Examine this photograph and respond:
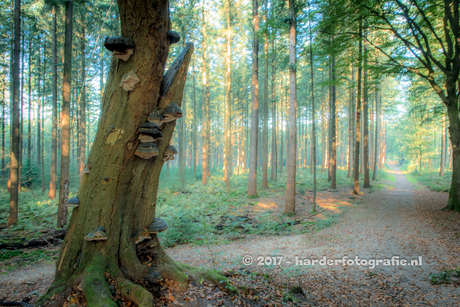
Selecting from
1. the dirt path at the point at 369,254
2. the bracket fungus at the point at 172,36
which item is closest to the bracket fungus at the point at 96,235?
the bracket fungus at the point at 172,36

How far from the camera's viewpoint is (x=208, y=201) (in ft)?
44.5

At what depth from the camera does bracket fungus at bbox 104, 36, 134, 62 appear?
253cm

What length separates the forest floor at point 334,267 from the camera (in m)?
3.67

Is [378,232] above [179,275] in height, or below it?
below

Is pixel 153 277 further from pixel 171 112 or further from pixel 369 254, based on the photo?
pixel 369 254

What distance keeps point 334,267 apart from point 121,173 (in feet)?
17.2

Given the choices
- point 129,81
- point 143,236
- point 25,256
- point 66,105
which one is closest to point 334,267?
point 143,236

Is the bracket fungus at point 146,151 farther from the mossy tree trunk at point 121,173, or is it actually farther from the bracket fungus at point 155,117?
Answer: the bracket fungus at point 155,117

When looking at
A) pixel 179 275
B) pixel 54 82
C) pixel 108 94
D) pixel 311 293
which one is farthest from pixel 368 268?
pixel 54 82

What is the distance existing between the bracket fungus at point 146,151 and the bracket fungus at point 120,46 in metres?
1.12

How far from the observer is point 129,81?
270cm

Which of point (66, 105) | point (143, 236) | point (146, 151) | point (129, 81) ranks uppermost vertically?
point (66, 105)

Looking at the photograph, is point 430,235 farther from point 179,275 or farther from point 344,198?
point 179,275

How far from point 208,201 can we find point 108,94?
11.3 m
